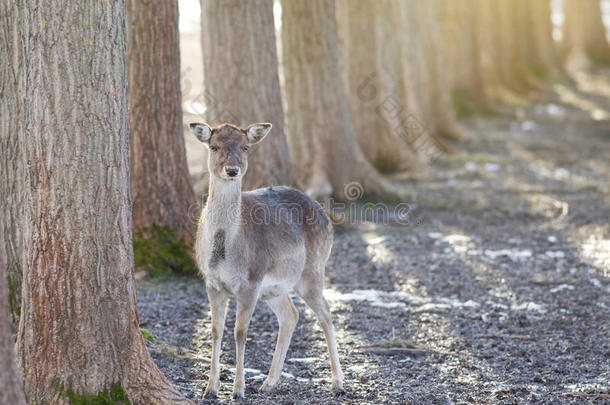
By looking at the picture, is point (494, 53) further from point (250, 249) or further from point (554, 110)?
point (250, 249)

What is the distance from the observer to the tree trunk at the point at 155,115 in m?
9.34

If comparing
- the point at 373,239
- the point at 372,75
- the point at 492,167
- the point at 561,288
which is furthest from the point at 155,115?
the point at 492,167

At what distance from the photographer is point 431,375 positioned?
706 cm

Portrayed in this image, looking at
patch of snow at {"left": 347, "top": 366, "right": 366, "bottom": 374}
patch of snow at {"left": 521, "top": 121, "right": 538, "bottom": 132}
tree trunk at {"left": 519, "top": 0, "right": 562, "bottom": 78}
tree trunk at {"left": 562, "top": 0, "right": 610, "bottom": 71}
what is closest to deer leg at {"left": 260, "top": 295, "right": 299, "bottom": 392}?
patch of snow at {"left": 347, "top": 366, "right": 366, "bottom": 374}

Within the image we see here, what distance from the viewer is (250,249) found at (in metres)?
6.52

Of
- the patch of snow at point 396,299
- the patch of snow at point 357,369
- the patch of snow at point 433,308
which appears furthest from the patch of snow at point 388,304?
the patch of snow at point 357,369

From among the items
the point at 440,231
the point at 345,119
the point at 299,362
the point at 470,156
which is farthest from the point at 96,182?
the point at 470,156

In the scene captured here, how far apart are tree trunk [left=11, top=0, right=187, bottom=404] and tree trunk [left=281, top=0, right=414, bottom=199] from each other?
8.45 meters

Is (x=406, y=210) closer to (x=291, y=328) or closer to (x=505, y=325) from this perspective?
(x=505, y=325)

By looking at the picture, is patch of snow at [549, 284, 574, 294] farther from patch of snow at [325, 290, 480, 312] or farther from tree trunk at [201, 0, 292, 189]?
tree trunk at [201, 0, 292, 189]
